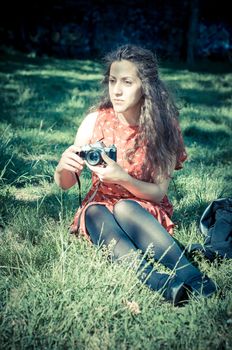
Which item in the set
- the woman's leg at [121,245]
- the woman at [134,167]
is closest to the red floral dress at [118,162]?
the woman at [134,167]

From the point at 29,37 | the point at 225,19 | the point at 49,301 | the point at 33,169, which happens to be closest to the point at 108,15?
the point at 29,37

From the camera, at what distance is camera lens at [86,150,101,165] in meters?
2.29

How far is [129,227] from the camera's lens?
7.91 ft

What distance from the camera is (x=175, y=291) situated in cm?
206

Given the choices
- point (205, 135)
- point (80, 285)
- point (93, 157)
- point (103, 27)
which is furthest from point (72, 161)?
point (103, 27)

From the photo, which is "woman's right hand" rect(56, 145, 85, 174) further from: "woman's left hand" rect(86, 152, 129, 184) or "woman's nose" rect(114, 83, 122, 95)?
"woman's nose" rect(114, 83, 122, 95)

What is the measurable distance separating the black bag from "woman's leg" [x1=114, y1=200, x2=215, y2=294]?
180 mm

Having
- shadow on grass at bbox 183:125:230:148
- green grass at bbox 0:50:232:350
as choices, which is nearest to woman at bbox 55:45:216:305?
green grass at bbox 0:50:232:350

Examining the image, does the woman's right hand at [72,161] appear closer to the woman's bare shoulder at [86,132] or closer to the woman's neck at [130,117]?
the woman's bare shoulder at [86,132]

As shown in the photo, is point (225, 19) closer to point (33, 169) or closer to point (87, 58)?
point (87, 58)

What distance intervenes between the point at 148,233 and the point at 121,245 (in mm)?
173

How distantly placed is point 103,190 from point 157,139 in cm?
47

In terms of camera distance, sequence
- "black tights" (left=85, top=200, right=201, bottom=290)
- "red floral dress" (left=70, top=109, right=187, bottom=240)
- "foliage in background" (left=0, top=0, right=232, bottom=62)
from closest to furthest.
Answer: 1. "black tights" (left=85, top=200, right=201, bottom=290)
2. "red floral dress" (left=70, top=109, right=187, bottom=240)
3. "foliage in background" (left=0, top=0, right=232, bottom=62)

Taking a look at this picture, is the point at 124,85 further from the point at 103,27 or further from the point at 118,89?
the point at 103,27
